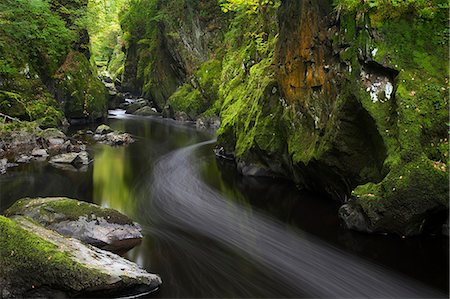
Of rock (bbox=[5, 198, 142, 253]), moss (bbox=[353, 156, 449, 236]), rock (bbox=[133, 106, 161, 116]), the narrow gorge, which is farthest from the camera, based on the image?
rock (bbox=[133, 106, 161, 116])

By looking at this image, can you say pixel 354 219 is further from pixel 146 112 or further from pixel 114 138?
pixel 146 112

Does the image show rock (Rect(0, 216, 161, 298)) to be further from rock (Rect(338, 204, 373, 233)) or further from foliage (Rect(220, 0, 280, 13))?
foliage (Rect(220, 0, 280, 13))

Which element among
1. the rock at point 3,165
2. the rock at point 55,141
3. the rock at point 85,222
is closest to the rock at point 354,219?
the rock at point 85,222

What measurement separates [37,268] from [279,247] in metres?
4.58

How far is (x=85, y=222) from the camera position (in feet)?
23.7

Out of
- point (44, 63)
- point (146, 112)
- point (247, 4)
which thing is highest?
point (247, 4)

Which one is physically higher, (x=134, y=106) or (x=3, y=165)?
(x=134, y=106)

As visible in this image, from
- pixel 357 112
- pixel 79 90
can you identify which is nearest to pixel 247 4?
pixel 357 112

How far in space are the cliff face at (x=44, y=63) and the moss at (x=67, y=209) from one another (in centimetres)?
1205

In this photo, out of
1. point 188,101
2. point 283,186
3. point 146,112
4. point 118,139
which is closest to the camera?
point 283,186

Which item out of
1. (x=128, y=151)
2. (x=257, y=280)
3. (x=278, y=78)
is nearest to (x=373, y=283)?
(x=257, y=280)

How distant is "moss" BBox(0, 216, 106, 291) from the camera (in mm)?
4853

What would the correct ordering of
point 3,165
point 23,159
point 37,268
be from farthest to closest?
point 23,159 < point 3,165 < point 37,268

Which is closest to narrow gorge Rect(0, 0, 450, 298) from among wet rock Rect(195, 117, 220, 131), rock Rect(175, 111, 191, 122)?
wet rock Rect(195, 117, 220, 131)
